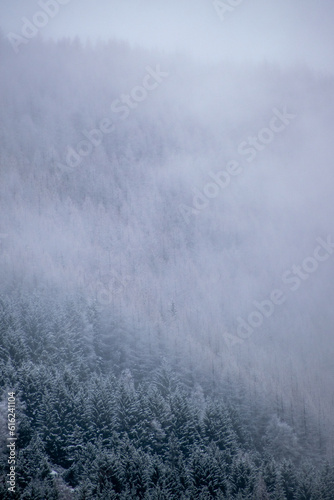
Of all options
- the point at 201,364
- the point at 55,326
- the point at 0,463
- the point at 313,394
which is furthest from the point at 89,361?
the point at 313,394

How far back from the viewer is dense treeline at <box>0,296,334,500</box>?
1858 inches

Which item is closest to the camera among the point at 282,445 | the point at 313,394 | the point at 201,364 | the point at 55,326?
the point at 282,445

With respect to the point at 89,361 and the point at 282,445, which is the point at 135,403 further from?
the point at 282,445

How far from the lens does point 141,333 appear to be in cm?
8612

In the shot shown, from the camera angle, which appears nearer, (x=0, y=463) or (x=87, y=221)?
(x=0, y=463)

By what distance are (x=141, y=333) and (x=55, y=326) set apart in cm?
1761

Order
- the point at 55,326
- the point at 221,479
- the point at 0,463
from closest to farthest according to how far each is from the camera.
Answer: the point at 0,463, the point at 221,479, the point at 55,326

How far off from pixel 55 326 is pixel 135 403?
21133 mm

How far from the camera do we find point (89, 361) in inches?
2931

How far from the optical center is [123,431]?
2256 inches

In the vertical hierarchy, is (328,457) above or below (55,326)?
below

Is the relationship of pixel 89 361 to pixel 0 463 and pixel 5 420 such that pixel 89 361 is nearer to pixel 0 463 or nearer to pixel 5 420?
pixel 5 420

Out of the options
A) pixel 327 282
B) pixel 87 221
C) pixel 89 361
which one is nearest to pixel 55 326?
pixel 89 361

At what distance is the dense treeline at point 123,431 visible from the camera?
155 feet
